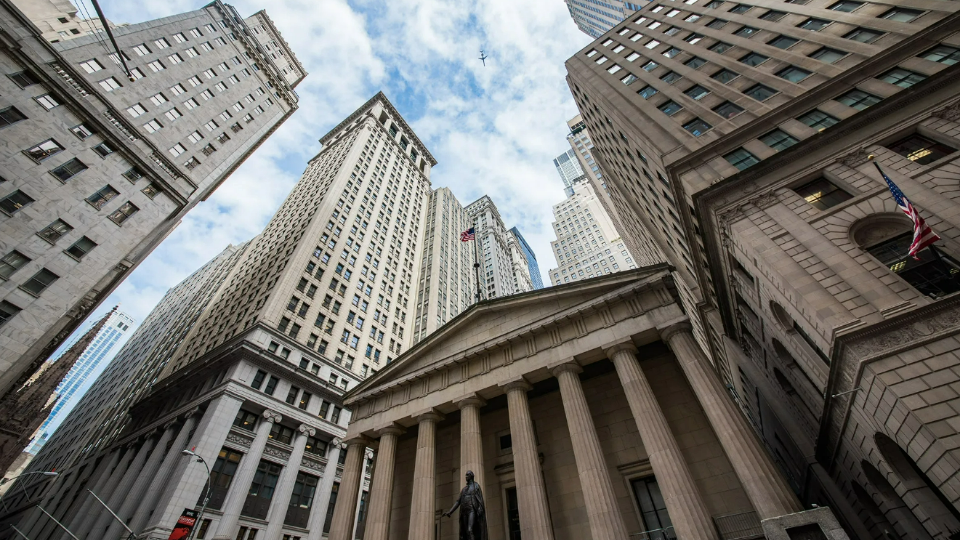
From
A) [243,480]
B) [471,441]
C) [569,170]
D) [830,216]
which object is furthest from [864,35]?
[569,170]

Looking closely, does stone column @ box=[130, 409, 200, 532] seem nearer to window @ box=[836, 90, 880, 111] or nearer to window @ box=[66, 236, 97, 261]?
window @ box=[66, 236, 97, 261]

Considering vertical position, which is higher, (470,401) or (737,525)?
(470,401)

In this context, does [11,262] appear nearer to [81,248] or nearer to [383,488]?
[81,248]

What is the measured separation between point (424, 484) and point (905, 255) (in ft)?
72.9

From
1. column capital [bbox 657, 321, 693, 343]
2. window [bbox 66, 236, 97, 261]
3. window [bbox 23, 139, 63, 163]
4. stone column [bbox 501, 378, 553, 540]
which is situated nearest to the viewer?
stone column [bbox 501, 378, 553, 540]

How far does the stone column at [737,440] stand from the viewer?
41.2ft

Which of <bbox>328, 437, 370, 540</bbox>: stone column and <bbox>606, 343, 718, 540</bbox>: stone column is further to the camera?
<bbox>328, 437, 370, 540</bbox>: stone column

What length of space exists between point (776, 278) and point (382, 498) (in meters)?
21.6

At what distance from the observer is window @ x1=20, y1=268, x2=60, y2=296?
2708 cm

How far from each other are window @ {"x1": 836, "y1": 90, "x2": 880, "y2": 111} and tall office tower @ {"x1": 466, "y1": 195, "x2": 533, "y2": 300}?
229 ft

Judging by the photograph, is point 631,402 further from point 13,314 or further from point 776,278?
point 13,314

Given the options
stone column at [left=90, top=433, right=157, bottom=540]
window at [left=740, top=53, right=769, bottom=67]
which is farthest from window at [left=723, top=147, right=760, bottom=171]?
Answer: stone column at [left=90, top=433, right=157, bottom=540]

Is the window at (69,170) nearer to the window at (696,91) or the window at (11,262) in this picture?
the window at (11,262)

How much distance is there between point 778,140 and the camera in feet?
68.5
